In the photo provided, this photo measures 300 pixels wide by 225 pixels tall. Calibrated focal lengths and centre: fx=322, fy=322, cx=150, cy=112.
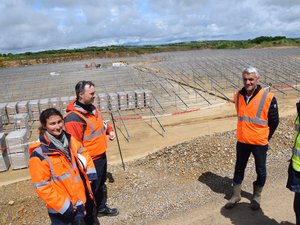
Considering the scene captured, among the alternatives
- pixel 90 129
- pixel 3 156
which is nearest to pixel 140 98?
pixel 3 156

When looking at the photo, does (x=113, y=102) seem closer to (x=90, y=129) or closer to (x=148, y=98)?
(x=148, y=98)

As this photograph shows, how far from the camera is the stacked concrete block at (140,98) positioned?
47.9 feet

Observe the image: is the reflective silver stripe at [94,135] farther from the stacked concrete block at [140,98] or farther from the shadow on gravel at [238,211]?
the stacked concrete block at [140,98]

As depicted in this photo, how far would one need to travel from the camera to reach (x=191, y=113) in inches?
523

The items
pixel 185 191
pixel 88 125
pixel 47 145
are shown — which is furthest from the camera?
pixel 185 191

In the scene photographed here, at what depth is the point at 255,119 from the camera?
162 inches

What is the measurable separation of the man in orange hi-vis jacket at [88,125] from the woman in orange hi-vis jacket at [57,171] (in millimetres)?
563

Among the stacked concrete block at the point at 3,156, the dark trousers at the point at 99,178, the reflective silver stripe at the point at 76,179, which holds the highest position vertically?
the reflective silver stripe at the point at 76,179

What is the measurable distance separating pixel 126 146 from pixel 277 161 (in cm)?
514

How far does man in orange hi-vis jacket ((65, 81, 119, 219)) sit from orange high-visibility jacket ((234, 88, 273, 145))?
5.99ft

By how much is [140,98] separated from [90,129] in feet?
35.6

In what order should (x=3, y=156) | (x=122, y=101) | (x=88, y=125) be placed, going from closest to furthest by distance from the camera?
(x=88, y=125)
(x=3, y=156)
(x=122, y=101)

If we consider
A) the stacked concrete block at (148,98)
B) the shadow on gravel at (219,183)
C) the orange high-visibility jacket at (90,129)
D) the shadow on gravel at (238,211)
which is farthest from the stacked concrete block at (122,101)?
the orange high-visibility jacket at (90,129)

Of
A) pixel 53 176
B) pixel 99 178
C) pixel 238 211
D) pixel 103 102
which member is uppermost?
pixel 53 176
